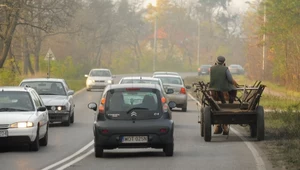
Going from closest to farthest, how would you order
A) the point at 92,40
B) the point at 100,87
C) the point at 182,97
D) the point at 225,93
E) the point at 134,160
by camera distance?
the point at 134,160, the point at 225,93, the point at 182,97, the point at 100,87, the point at 92,40

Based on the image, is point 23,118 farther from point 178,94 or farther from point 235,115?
point 178,94

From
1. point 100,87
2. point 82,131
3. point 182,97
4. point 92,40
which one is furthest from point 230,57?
point 82,131

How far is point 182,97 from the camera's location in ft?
118

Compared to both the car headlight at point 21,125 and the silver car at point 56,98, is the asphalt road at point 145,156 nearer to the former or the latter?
the car headlight at point 21,125

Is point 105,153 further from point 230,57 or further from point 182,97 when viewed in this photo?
point 230,57

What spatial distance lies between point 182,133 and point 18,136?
683 cm

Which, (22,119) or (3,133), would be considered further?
(22,119)

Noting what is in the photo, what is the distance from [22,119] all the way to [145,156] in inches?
111

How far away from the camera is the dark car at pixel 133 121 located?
17.3 m

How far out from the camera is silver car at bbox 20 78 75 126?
27.1 meters

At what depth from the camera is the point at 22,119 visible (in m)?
18.9

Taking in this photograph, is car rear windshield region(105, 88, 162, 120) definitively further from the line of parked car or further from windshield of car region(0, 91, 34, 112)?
windshield of car region(0, 91, 34, 112)

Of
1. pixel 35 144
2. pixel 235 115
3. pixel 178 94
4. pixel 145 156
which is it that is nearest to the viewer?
pixel 145 156

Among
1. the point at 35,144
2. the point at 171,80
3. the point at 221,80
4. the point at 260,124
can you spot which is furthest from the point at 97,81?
the point at 35,144
